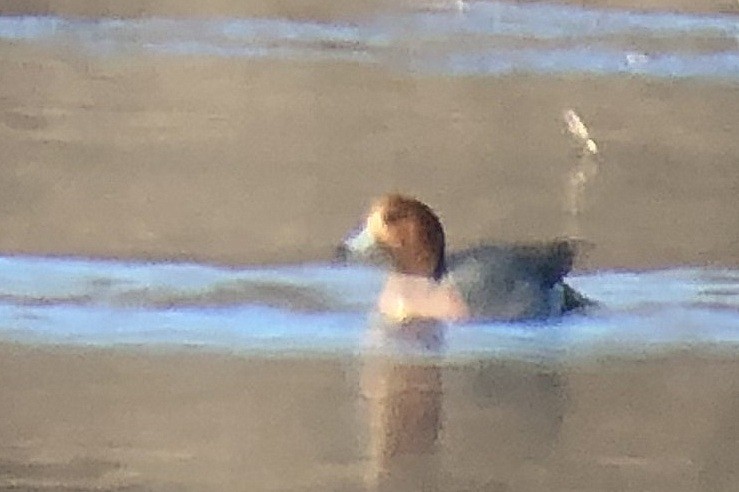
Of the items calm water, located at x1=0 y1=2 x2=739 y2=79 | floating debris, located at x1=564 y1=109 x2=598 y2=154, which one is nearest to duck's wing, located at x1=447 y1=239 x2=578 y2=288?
floating debris, located at x1=564 y1=109 x2=598 y2=154

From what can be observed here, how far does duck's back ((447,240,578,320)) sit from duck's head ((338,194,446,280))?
0.02 m

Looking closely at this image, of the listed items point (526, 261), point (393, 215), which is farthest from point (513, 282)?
point (393, 215)

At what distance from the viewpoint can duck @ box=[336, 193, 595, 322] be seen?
4.59ft

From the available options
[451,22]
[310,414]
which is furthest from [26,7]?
[310,414]

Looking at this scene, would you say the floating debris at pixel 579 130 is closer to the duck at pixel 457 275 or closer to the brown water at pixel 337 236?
the brown water at pixel 337 236

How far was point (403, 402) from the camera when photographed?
1266mm

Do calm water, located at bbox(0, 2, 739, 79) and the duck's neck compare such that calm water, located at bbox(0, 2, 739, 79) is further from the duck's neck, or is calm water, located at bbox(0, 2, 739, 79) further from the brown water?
the duck's neck

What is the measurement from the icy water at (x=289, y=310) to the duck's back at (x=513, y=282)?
1 centimetres

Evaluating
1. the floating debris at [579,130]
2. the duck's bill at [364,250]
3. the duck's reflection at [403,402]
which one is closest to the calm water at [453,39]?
the floating debris at [579,130]

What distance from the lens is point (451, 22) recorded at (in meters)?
2.34

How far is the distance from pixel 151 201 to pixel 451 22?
82 centimetres

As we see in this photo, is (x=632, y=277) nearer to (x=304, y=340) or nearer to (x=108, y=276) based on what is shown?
(x=304, y=340)

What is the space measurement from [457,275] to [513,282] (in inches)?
1.9

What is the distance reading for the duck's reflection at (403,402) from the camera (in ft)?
Result: 3.78
